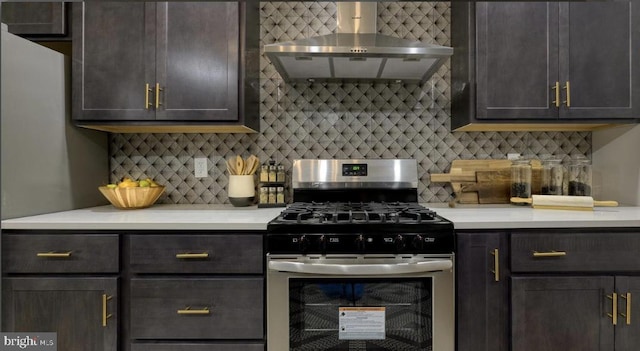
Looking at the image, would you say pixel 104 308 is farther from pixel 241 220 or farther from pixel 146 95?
pixel 146 95

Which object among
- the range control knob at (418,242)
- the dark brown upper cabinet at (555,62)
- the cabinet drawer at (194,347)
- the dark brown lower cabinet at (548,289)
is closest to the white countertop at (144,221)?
the cabinet drawer at (194,347)

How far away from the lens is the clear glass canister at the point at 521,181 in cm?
198

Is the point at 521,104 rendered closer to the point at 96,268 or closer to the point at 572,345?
the point at 572,345

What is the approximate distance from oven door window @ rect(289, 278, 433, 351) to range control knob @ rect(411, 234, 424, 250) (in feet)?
0.46

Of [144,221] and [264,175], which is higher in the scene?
[264,175]

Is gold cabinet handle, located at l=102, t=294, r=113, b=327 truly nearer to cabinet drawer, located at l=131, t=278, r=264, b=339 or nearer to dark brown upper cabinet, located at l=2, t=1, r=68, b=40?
cabinet drawer, located at l=131, t=278, r=264, b=339

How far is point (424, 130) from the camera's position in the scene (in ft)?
7.08

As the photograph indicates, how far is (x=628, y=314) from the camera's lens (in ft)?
4.71

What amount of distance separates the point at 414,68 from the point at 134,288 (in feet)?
5.68

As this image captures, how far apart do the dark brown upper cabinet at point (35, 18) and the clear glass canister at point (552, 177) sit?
2.83 m

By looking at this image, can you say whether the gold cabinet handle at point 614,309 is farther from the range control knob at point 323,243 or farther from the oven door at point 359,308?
the range control knob at point 323,243

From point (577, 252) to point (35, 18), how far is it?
2.85m

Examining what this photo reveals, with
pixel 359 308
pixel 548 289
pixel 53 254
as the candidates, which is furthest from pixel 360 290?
pixel 53 254

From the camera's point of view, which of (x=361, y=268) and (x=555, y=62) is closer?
(x=361, y=268)
